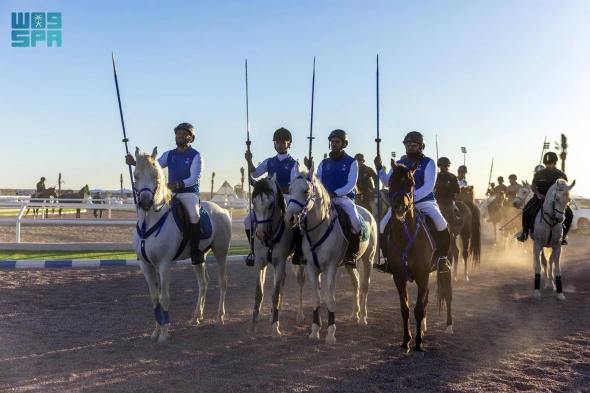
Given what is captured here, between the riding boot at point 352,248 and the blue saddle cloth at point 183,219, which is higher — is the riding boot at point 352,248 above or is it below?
below

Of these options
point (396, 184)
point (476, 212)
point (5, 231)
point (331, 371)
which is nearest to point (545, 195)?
point (476, 212)

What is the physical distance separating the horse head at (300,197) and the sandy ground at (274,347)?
1.73 metres

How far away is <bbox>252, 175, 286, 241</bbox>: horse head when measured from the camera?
671cm

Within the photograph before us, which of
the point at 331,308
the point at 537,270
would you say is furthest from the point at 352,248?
the point at 537,270

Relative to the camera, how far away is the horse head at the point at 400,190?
611cm

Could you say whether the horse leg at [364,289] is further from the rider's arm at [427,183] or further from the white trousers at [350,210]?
the rider's arm at [427,183]

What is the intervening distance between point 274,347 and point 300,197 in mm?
2012

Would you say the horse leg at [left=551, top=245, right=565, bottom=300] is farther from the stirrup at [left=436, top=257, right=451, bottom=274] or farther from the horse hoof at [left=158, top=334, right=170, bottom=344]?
the horse hoof at [left=158, top=334, right=170, bottom=344]

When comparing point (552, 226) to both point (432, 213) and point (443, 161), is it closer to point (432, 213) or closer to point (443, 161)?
point (443, 161)

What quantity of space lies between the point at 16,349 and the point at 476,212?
10352 millimetres

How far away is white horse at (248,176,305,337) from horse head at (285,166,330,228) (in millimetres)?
413

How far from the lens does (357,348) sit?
663cm

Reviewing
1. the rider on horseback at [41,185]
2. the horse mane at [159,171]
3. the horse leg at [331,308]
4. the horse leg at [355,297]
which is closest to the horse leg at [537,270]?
the horse leg at [355,297]

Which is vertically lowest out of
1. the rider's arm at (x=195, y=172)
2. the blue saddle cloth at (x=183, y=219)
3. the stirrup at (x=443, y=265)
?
the stirrup at (x=443, y=265)
